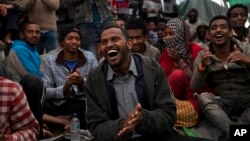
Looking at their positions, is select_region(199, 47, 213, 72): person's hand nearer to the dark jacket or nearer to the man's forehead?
the dark jacket

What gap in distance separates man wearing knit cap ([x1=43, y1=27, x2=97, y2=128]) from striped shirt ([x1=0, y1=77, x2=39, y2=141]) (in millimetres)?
2116

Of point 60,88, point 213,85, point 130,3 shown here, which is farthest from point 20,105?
point 130,3

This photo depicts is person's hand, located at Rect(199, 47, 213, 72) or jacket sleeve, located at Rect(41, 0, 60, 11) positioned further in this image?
jacket sleeve, located at Rect(41, 0, 60, 11)

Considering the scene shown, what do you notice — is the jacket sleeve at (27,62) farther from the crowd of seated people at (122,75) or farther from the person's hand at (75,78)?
the person's hand at (75,78)

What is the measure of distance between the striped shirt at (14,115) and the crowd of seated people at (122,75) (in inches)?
0.7

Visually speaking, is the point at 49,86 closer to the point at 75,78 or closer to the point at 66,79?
the point at 66,79

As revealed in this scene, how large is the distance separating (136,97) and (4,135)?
4.24 feet

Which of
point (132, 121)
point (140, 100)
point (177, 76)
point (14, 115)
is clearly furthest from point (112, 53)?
point (177, 76)

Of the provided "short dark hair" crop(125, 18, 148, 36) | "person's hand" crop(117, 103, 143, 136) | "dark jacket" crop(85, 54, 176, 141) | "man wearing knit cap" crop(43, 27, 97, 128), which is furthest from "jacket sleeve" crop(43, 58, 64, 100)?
"person's hand" crop(117, 103, 143, 136)

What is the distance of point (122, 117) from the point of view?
12.7 feet

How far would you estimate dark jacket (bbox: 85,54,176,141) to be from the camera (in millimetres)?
3756

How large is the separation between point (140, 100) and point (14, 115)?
118cm

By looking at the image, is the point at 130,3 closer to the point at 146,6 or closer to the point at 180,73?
the point at 146,6

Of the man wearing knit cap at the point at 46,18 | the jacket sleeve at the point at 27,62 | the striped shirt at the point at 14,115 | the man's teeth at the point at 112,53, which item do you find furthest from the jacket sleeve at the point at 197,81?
the man wearing knit cap at the point at 46,18
